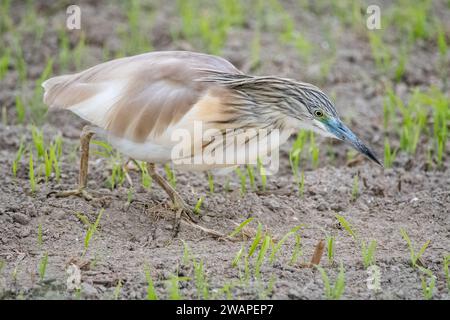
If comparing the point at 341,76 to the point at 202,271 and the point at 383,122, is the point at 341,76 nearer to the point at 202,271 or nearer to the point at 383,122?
the point at 383,122

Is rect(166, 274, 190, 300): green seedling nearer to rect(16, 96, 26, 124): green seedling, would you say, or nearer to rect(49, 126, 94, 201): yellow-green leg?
rect(49, 126, 94, 201): yellow-green leg

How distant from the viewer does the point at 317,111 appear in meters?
5.00

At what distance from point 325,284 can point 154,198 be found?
1.75 m

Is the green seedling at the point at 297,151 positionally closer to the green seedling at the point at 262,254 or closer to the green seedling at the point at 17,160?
the green seedling at the point at 262,254

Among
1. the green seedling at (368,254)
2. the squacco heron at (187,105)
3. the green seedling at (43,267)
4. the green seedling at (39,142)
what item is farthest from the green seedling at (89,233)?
the green seedling at (368,254)

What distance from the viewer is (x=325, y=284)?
14.1 feet

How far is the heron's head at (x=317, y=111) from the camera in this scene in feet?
16.4

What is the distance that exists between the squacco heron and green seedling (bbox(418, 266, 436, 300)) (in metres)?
0.87

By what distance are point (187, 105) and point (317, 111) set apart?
78cm

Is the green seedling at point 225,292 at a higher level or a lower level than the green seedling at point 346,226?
lower

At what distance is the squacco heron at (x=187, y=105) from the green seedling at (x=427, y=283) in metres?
0.87

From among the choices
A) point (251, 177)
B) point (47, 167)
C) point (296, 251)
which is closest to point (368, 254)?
point (296, 251)

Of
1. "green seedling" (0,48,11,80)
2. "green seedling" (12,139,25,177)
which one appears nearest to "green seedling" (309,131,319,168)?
"green seedling" (12,139,25,177)
